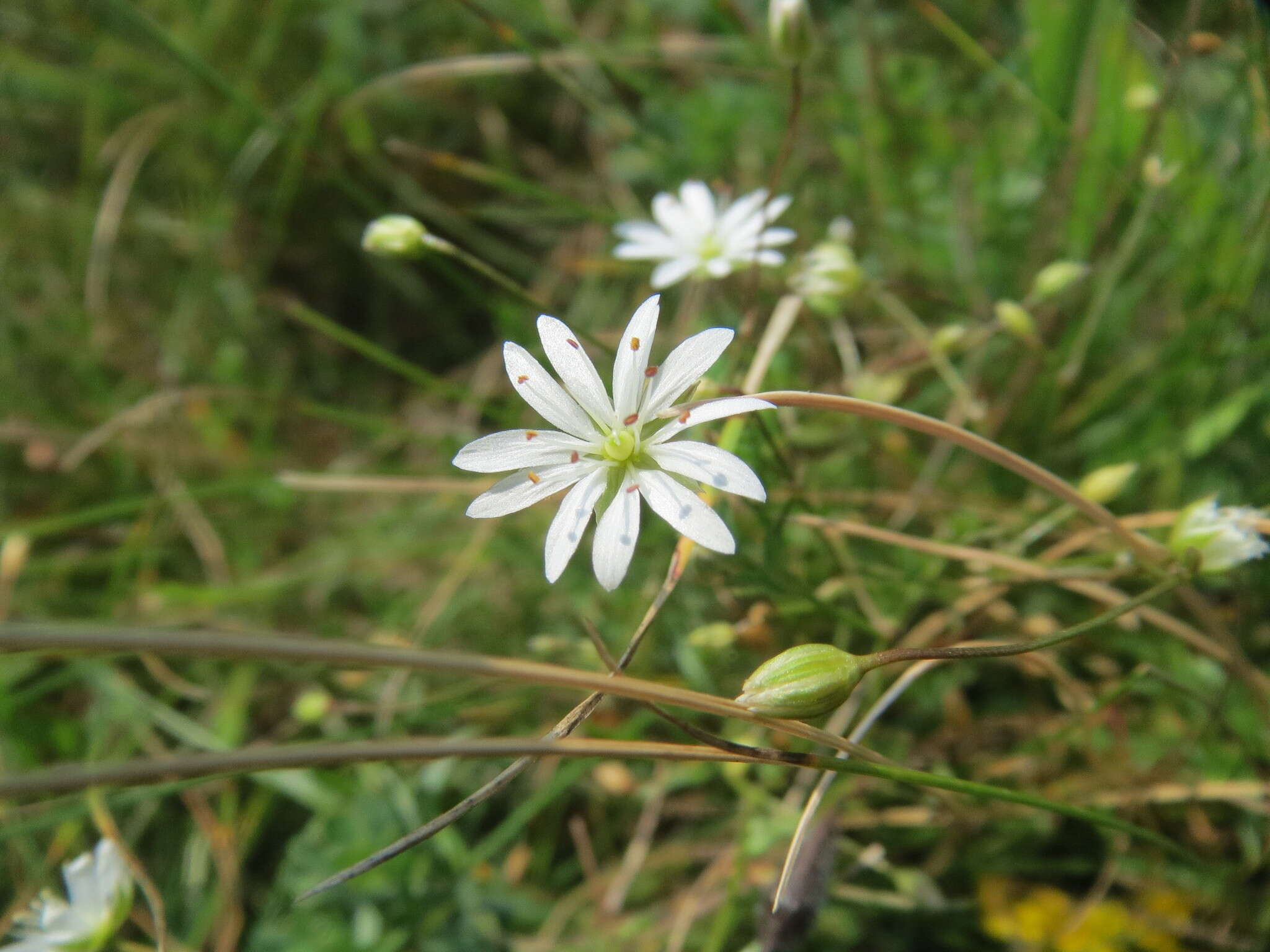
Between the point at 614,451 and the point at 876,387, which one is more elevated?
the point at 614,451

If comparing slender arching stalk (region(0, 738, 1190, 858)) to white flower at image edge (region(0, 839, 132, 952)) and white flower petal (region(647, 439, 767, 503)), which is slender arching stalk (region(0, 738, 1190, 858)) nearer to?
white flower petal (region(647, 439, 767, 503))

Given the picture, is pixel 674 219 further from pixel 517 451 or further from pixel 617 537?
pixel 617 537

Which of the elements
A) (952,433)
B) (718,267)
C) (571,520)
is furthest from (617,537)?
(718,267)

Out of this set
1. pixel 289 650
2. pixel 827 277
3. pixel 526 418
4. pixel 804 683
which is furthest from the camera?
pixel 526 418

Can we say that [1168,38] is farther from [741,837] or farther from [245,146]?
[245,146]

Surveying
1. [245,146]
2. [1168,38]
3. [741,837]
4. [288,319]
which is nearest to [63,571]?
[288,319]

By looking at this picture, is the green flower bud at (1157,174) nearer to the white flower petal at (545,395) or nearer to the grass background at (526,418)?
the grass background at (526,418)

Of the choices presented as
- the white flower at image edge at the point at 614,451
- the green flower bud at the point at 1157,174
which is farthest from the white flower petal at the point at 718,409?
the green flower bud at the point at 1157,174

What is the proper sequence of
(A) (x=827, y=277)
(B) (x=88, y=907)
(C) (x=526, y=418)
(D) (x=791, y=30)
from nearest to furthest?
(D) (x=791, y=30)
(B) (x=88, y=907)
(A) (x=827, y=277)
(C) (x=526, y=418)
